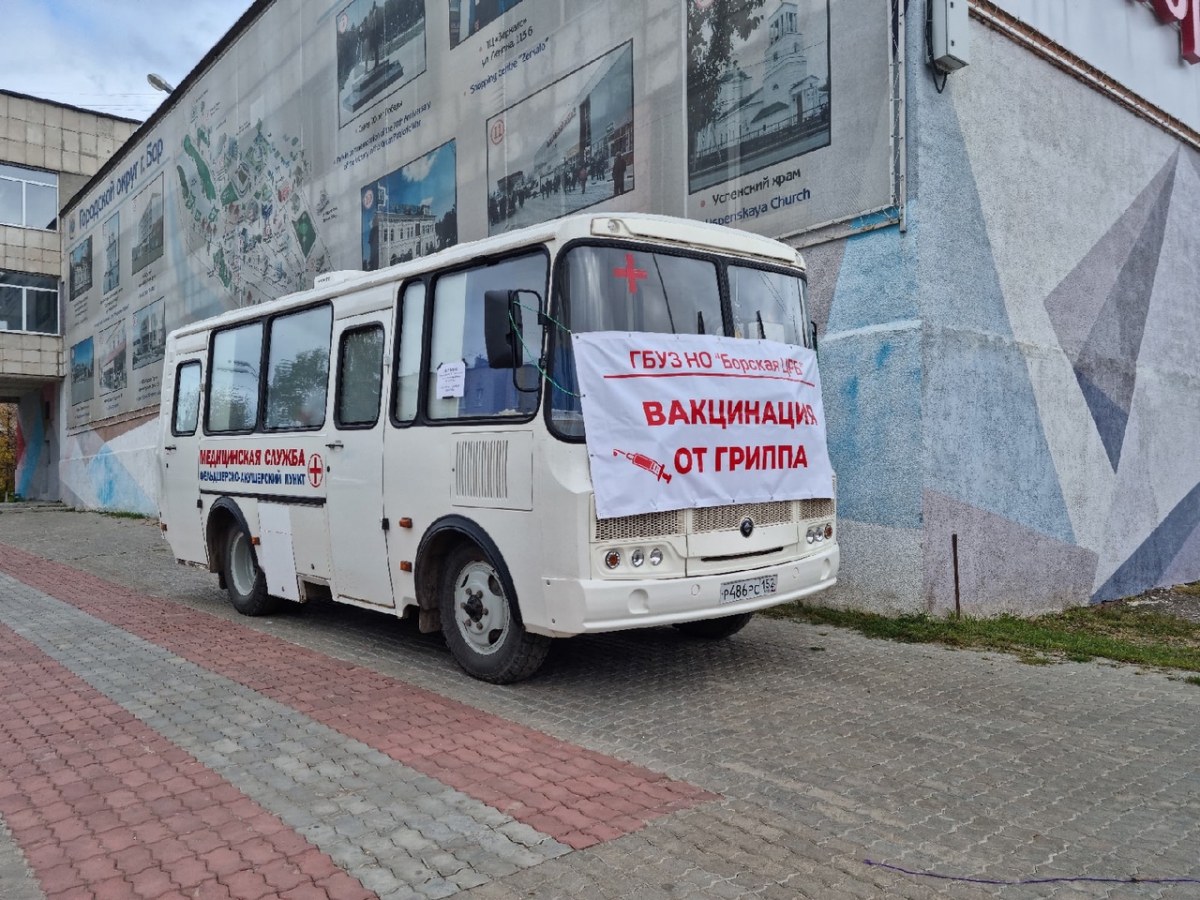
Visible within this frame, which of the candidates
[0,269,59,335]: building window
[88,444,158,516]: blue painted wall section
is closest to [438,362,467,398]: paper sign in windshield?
[88,444,158,516]: blue painted wall section

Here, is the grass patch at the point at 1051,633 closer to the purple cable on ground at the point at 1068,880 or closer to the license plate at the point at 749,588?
the license plate at the point at 749,588

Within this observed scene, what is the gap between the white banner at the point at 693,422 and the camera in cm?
552

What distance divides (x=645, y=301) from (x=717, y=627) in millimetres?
2817

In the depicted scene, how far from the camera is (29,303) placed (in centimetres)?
3403

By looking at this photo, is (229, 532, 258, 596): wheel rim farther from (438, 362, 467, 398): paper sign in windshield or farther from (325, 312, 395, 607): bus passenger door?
(438, 362, 467, 398): paper sign in windshield

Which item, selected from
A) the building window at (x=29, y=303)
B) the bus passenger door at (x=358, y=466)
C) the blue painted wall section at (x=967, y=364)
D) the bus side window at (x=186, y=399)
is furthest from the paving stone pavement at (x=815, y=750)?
the building window at (x=29, y=303)

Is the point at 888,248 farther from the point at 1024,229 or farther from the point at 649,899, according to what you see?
the point at 649,899

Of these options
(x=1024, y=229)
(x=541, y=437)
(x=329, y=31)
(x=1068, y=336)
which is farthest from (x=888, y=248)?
(x=329, y=31)

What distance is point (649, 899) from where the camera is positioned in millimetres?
3293

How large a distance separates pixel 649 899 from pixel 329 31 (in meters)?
18.0

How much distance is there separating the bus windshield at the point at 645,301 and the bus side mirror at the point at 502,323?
27cm

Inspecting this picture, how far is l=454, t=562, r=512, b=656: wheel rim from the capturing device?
6.12 meters

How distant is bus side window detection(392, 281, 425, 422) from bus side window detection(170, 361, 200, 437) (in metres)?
3.92

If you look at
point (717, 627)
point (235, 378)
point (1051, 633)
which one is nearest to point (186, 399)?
point (235, 378)
